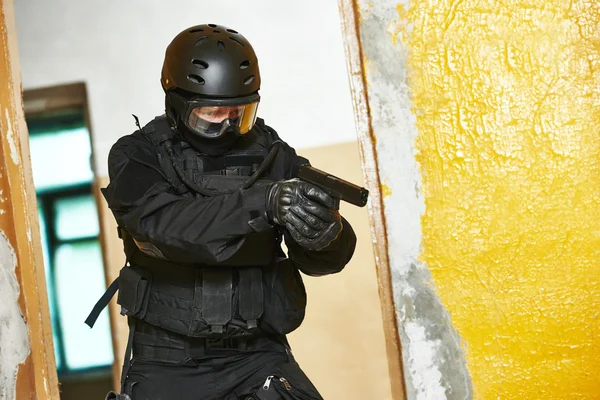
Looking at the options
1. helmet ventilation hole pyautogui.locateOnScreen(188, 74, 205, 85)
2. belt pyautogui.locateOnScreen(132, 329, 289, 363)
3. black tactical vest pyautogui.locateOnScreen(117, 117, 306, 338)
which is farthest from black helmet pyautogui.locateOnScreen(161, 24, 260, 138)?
belt pyautogui.locateOnScreen(132, 329, 289, 363)

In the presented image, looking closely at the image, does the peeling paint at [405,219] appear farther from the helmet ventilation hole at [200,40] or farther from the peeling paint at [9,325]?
the peeling paint at [9,325]

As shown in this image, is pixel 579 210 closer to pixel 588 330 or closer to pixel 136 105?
pixel 588 330

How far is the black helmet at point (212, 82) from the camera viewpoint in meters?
1.89

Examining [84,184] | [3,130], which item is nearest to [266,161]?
[3,130]

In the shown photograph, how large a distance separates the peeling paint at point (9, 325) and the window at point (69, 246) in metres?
1.23

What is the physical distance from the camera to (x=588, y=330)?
250 centimetres

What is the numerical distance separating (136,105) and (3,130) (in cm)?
106

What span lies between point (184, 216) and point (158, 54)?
7.29ft

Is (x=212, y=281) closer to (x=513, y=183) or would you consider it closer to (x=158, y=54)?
(x=513, y=183)

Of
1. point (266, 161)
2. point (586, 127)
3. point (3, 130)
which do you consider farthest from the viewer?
point (3, 130)

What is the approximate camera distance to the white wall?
3654 mm

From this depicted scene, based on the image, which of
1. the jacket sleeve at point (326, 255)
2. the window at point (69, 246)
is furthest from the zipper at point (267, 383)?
the window at point (69, 246)

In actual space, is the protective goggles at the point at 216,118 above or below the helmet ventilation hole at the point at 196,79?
below

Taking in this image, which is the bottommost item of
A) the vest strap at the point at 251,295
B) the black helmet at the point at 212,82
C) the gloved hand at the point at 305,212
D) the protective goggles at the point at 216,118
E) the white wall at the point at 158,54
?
the vest strap at the point at 251,295
